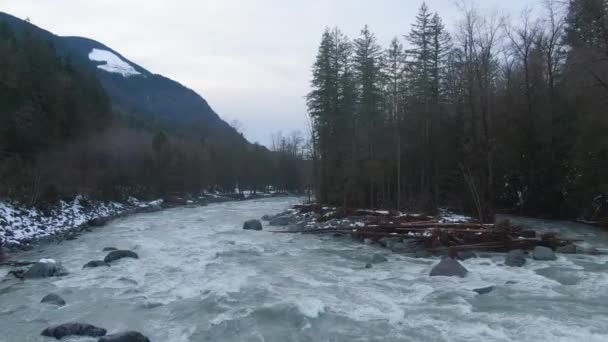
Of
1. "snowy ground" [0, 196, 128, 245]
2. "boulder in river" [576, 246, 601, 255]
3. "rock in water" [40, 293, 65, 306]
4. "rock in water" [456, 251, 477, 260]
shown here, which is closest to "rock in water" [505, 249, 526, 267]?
"rock in water" [456, 251, 477, 260]

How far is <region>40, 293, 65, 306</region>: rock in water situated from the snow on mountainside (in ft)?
600

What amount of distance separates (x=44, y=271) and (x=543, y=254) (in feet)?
51.9

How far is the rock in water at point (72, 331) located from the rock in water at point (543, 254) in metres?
12.9

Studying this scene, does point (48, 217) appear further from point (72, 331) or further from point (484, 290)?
point (484, 290)

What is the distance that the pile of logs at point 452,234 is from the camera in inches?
632

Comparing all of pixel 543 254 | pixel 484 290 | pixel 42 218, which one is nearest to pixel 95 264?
pixel 484 290

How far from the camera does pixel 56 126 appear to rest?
137ft

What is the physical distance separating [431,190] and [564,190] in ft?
27.0

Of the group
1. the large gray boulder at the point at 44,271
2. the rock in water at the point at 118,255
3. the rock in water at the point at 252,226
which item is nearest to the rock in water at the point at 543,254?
the rock in water at the point at 118,255

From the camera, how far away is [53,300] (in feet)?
34.4

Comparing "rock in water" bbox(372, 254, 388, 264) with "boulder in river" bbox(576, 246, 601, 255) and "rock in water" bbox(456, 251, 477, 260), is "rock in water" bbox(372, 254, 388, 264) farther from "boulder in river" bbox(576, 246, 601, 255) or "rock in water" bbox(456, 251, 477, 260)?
"boulder in river" bbox(576, 246, 601, 255)

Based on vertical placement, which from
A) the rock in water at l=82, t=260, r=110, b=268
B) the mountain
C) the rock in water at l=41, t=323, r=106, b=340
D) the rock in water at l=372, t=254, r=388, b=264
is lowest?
the rock in water at l=82, t=260, r=110, b=268

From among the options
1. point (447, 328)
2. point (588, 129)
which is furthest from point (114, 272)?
point (588, 129)

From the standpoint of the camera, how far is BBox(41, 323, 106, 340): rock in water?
811 centimetres
